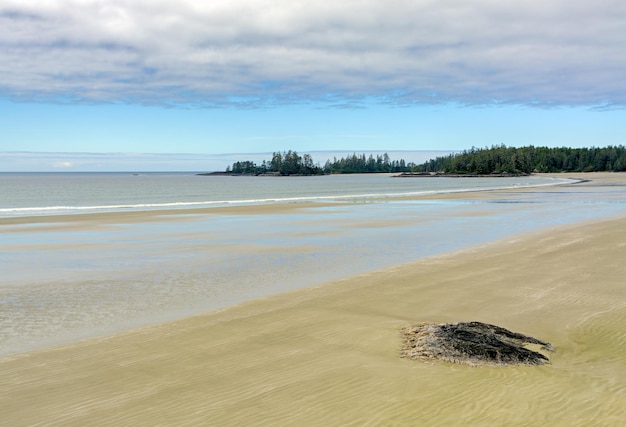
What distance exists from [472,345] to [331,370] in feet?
6.14

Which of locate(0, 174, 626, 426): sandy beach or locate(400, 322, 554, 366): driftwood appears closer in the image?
locate(0, 174, 626, 426): sandy beach

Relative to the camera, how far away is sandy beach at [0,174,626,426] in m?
5.37

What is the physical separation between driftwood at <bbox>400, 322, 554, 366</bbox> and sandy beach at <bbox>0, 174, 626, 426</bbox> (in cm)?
20

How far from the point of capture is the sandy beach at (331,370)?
537cm

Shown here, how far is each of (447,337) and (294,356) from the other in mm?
2025

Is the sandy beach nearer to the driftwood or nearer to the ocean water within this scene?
the driftwood

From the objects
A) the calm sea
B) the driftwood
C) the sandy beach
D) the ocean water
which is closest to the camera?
the sandy beach

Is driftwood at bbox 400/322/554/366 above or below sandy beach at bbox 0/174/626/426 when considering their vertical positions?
above

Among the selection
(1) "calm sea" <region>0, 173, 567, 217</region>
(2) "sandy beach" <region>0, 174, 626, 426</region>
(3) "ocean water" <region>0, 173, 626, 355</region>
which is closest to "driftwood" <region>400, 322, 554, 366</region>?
(2) "sandy beach" <region>0, 174, 626, 426</region>

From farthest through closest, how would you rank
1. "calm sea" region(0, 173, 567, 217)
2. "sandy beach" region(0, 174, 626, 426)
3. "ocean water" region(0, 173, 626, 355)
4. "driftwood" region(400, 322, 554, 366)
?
"calm sea" region(0, 173, 567, 217) → "ocean water" region(0, 173, 626, 355) → "driftwood" region(400, 322, 554, 366) → "sandy beach" region(0, 174, 626, 426)

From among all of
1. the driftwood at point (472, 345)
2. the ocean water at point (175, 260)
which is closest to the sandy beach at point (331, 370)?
the driftwood at point (472, 345)

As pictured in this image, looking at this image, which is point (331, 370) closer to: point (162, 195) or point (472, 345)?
point (472, 345)

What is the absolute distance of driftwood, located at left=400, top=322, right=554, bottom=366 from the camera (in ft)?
22.2

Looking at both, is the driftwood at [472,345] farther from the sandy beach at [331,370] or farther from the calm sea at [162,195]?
the calm sea at [162,195]
